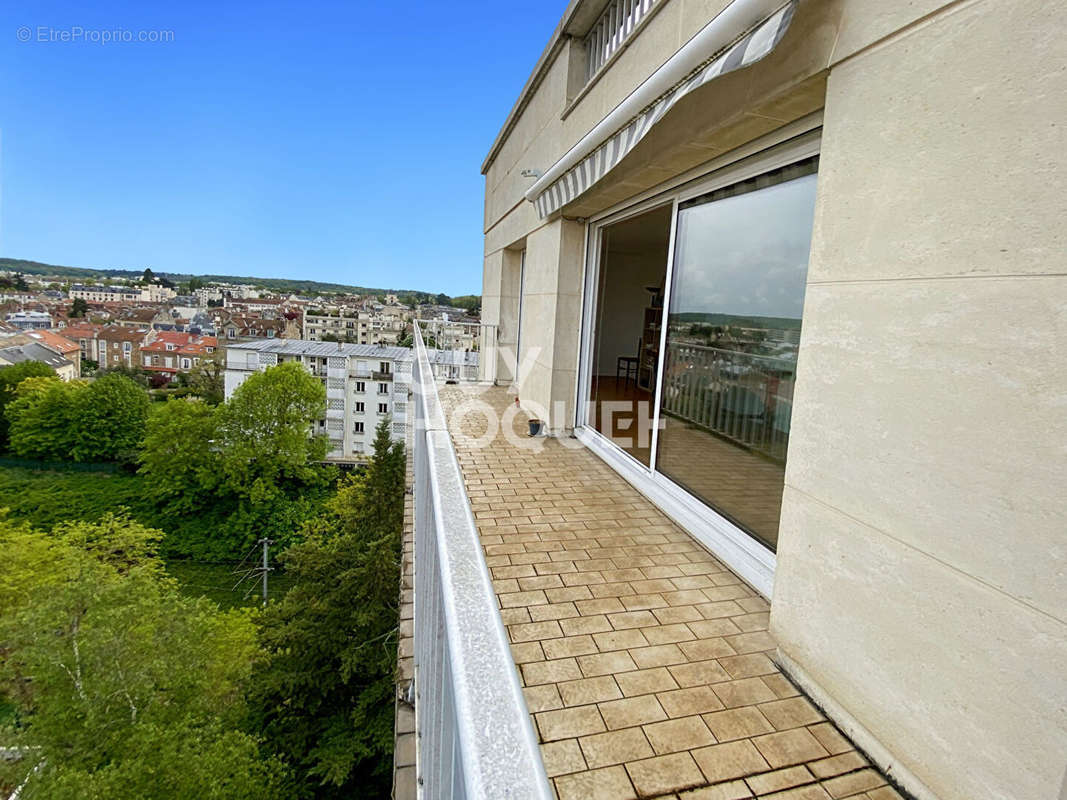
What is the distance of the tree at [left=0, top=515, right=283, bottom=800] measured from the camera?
11.3 m

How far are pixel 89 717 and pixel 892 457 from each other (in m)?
16.6

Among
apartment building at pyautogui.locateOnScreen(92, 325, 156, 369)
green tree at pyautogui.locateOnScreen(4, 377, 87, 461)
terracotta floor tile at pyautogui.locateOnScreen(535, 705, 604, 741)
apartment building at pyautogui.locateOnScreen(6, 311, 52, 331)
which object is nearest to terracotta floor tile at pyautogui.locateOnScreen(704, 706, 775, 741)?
terracotta floor tile at pyautogui.locateOnScreen(535, 705, 604, 741)

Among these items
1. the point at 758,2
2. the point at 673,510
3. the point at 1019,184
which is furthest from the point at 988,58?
the point at 673,510

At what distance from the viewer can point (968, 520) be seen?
183 centimetres

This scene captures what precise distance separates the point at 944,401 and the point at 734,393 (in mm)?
2208

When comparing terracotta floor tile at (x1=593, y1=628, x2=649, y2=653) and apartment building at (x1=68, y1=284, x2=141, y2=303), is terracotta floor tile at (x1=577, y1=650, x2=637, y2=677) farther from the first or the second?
apartment building at (x1=68, y1=284, x2=141, y2=303)

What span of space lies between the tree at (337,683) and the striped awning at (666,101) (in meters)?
10.9

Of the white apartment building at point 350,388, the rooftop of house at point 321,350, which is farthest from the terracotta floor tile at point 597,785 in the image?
the rooftop of house at point 321,350

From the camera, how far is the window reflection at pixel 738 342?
3.56 m

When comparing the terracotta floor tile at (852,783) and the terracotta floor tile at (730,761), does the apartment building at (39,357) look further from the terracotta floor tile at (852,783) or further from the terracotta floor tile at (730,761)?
the terracotta floor tile at (852,783)

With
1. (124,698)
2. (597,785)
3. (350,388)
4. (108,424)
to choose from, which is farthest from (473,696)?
(108,424)

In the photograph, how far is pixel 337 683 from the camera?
43.9ft

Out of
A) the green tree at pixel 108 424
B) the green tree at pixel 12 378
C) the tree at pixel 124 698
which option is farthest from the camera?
the green tree at pixel 12 378

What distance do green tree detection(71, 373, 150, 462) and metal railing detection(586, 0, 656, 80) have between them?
4602 cm
